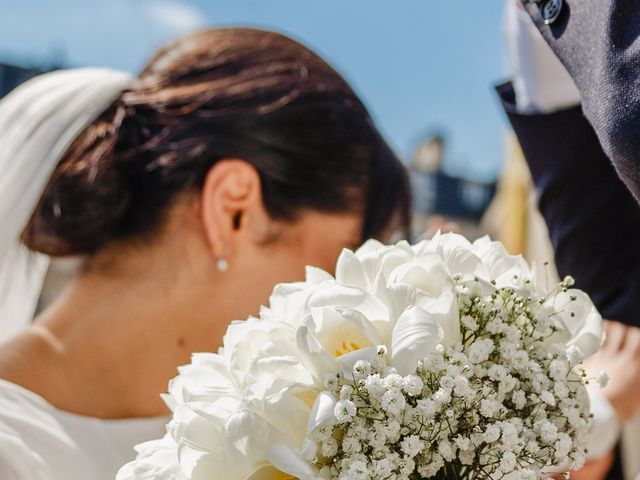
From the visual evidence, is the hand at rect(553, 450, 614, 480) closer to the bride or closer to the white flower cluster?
the bride

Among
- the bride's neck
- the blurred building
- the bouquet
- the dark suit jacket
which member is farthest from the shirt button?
the blurred building

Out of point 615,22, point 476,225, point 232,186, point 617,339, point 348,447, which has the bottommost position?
point 476,225

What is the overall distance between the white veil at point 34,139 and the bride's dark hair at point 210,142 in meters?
0.03

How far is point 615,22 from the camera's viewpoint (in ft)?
2.96

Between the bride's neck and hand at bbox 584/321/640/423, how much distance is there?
83cm

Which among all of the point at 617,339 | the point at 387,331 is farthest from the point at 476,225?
the point at 387,331

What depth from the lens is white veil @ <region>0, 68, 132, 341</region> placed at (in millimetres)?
1964

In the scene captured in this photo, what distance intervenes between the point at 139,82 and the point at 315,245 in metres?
0.54

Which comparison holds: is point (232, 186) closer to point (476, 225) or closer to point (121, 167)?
point (121, 167)

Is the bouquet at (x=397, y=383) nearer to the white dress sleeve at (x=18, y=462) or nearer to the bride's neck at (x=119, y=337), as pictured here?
the white dress sleeve at (x=18, y=462)

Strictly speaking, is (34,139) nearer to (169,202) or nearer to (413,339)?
(169,202)

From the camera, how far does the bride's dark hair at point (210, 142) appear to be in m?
1.89

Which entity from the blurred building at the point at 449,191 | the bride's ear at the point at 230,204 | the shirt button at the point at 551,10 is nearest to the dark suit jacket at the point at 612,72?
the shirt button at the point at 551,10

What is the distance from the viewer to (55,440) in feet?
5.32
